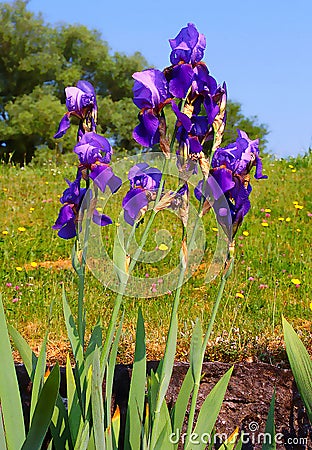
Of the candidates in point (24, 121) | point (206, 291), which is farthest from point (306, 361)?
point (24, 121)

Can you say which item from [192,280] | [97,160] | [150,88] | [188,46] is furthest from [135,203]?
[192,280]

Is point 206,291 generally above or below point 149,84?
below

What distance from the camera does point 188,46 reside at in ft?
4.43

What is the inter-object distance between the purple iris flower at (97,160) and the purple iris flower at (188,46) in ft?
0.88

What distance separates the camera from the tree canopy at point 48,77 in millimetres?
19516

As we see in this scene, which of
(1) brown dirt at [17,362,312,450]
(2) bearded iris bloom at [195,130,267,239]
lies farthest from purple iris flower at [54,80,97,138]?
(1) brown dirt at [17,362,312,450]

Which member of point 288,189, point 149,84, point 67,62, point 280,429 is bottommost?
point 280,429

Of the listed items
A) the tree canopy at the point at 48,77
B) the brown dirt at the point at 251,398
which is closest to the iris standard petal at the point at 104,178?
the brown dirt at the point at 251,398

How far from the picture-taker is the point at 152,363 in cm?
217

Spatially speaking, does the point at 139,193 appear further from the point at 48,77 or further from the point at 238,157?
the point at 48,77

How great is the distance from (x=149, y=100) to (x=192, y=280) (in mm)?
2518

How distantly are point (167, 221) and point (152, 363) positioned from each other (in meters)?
2.76

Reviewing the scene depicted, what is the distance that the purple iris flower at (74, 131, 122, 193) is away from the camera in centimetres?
140

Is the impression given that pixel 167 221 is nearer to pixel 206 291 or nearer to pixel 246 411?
pixel 206 291
